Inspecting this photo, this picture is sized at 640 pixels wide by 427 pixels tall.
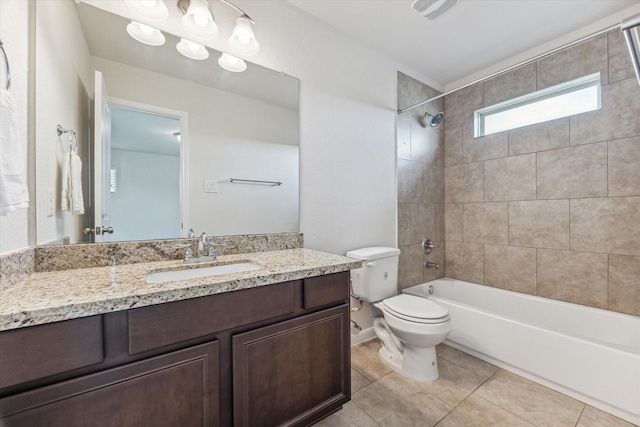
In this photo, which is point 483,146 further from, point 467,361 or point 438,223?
point 467,361

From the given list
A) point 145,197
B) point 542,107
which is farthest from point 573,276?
point 145,197

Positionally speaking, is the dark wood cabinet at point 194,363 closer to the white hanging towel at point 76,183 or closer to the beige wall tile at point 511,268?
the white hanging towel at point 76,183

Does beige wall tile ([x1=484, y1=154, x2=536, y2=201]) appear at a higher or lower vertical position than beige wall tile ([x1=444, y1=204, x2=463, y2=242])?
Result: higher

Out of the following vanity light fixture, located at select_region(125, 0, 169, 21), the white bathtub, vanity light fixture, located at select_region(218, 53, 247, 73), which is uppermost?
vanity light fixture, located at select_region(125, 0, 169, 21)

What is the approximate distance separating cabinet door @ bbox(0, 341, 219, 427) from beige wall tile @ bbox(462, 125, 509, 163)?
277 centimetres

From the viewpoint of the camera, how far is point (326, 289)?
3.98ft

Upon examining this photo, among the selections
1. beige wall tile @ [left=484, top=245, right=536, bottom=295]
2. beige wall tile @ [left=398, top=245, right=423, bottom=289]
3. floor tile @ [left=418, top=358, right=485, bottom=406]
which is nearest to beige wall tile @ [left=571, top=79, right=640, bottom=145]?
beige wall tile @ [left=484, top=245, right=536, bottom=295]

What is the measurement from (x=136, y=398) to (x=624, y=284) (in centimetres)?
293

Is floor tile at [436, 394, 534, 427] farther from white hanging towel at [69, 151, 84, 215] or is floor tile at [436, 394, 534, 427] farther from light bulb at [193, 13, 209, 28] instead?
light bulb at [193, 13, 209, 28]

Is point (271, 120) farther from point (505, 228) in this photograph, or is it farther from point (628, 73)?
point (628, 73)

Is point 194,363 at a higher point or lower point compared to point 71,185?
lower

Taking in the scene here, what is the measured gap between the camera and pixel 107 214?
124 centimetres

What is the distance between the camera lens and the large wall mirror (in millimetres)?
1116

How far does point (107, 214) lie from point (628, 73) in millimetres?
3368
